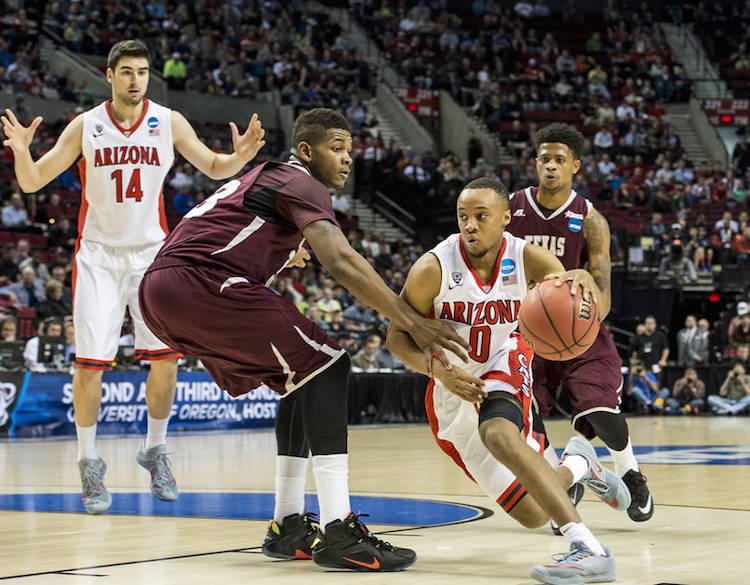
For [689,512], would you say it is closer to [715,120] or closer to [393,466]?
[393,466]

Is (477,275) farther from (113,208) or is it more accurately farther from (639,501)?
(113,208)

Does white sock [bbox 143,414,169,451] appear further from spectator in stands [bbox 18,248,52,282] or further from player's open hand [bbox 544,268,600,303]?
spectator in stands [bbox 18,248,52,282]

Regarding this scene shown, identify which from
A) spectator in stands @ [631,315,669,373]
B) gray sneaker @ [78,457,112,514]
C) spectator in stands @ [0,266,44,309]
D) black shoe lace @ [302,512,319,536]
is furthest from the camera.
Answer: spectator in stands @ [631,315,669,373]

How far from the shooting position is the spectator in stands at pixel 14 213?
1589 centimetres

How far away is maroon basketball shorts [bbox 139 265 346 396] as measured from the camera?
4.40 m

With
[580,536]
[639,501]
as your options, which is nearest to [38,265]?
[639,501]

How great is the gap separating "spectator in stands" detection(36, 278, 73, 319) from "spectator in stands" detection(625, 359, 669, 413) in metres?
8.54

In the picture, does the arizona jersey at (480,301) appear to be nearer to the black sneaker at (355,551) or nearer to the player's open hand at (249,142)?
the black sneaker at (355,551)

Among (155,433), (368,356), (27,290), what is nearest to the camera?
(155,433)

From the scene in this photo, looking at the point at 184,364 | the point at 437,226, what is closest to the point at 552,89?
the point at 437,226

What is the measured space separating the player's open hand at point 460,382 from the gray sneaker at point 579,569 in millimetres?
632

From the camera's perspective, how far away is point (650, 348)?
1750cm

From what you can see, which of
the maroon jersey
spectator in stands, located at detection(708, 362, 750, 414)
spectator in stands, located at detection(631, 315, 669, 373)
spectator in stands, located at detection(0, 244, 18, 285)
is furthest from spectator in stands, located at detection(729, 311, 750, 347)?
the maroon jersey

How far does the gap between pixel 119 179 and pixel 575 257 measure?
2421 millimetres
